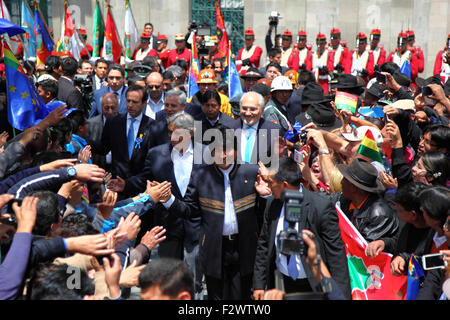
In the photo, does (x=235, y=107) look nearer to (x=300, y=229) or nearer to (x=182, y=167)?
(x=182, y=167)

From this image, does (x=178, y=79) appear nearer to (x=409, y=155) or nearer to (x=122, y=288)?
(x=409, y=155)

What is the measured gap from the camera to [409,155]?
6.53 meters

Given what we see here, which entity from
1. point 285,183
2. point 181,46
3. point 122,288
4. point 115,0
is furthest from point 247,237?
point 115,0

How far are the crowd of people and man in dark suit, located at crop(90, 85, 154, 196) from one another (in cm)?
1

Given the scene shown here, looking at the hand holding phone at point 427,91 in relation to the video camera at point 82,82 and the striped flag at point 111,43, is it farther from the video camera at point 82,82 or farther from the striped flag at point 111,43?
the striped flag at point 111,43

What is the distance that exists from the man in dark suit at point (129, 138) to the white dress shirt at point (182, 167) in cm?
92

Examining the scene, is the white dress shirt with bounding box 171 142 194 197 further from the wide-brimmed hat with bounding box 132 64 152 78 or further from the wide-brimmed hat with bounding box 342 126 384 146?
the wide-brimmed hat with bounding box 132 64 152 78

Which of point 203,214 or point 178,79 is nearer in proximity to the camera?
point 203,214

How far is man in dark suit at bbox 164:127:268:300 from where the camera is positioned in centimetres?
519

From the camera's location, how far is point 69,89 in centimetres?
945

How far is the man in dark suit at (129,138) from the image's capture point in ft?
22.6

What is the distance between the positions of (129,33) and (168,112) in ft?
26.5
